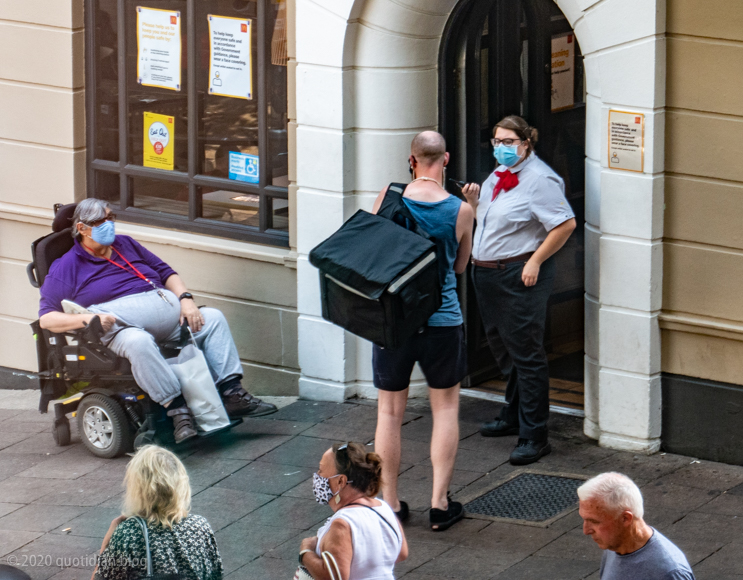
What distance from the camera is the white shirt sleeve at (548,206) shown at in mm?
6664

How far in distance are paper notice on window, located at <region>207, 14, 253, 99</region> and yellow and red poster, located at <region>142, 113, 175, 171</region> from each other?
58cm

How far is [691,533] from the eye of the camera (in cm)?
582

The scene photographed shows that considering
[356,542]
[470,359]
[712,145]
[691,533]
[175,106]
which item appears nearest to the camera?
[356,542]

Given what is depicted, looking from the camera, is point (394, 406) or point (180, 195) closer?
point (394, 406)

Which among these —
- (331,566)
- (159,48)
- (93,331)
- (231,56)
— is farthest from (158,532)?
(159,48)

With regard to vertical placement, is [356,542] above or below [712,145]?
below

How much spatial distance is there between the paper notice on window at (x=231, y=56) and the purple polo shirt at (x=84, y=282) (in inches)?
66.1

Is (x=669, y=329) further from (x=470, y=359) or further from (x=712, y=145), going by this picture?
(x=470, y=359)

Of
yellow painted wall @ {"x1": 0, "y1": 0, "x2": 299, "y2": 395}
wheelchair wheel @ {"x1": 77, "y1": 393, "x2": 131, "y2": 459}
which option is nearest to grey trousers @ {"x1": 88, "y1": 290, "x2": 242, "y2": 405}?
wheelchair wheel @ {"x1": 77, "y1": 393, "x2": 131, "y2": 459}

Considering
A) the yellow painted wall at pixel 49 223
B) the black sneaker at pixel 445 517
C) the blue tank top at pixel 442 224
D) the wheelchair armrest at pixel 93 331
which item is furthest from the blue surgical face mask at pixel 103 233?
the black sneaker at pixel 445 517

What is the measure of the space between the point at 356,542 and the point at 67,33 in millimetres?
6118

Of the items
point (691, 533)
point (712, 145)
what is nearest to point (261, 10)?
point (712, 145)

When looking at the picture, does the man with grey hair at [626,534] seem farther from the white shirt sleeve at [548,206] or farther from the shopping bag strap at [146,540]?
the white shirt sleeve at [548,206]

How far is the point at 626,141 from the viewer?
664 centimetres
